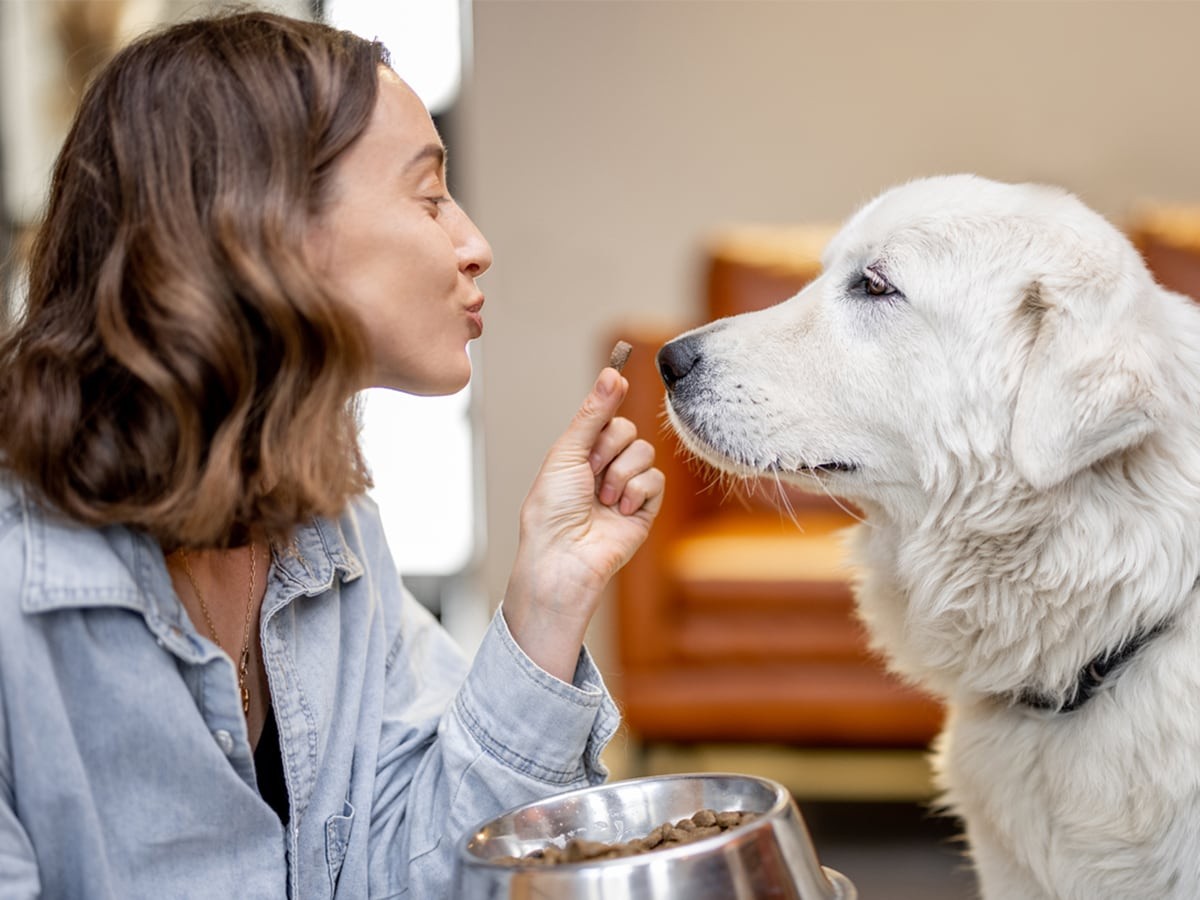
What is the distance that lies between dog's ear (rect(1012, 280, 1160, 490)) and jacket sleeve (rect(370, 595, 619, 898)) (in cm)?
50

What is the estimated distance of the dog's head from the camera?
115 centimetres

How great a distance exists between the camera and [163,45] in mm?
1061

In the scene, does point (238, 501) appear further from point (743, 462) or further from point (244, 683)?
point (743, 462)

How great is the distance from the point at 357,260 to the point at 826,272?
0.63 meters

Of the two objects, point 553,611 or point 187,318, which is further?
point 553,611

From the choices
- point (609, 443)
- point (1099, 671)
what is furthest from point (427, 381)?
point (1099, 671)

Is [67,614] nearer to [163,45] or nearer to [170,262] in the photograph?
[170,262]

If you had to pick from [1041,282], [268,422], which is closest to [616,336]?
[1041,282]

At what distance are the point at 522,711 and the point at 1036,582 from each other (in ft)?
1.78

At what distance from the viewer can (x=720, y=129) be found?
3775 millimetres

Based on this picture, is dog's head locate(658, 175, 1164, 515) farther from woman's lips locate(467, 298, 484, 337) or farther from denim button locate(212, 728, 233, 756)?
denim button locate(212, 728, 233, 756)

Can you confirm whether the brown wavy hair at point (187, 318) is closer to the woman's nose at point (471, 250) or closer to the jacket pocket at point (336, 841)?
the woman's nose at point (471, 250)

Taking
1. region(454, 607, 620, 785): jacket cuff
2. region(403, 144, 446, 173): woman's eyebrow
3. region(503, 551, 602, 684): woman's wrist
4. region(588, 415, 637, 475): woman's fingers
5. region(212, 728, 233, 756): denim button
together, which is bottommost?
region(454, 607, 620, 785): jacket cuff

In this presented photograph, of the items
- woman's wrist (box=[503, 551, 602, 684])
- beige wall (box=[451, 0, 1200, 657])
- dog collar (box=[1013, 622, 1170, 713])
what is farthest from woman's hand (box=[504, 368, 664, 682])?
beige wall (box=[451, 0, 1200, 657])
